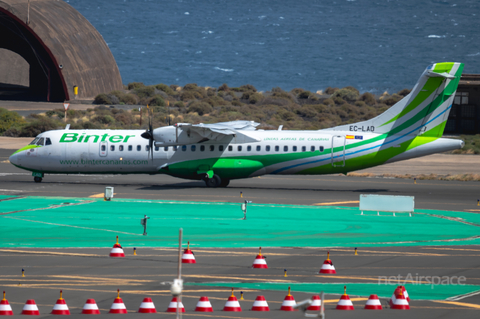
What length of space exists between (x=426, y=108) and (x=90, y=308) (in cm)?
2488

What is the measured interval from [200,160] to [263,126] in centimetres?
3215

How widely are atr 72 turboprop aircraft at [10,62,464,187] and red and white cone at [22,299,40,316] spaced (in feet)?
71.4

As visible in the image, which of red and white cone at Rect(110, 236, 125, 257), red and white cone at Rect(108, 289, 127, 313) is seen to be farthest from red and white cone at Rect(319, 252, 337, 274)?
red and white cone at Rect(108, 289, 127, 313)

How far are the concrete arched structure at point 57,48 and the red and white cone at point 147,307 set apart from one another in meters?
61.6

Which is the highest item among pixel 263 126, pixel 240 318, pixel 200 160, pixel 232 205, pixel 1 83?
pixel 1 83

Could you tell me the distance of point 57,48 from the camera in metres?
74.6

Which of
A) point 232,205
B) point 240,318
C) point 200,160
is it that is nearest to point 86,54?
point 200,160

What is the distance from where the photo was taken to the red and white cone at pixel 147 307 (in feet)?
48.2

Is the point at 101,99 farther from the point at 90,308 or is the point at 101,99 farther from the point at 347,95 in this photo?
the point at 90,308

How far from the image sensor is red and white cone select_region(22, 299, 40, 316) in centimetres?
1443

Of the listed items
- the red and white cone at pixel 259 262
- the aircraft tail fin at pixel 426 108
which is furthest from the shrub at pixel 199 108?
the red and white cone at pixel 259 262

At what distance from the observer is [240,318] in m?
14.4

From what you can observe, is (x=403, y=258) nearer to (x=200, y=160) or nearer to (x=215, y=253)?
(x=215, y=253)

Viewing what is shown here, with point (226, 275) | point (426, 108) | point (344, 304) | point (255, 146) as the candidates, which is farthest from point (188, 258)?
point (426, 108)
